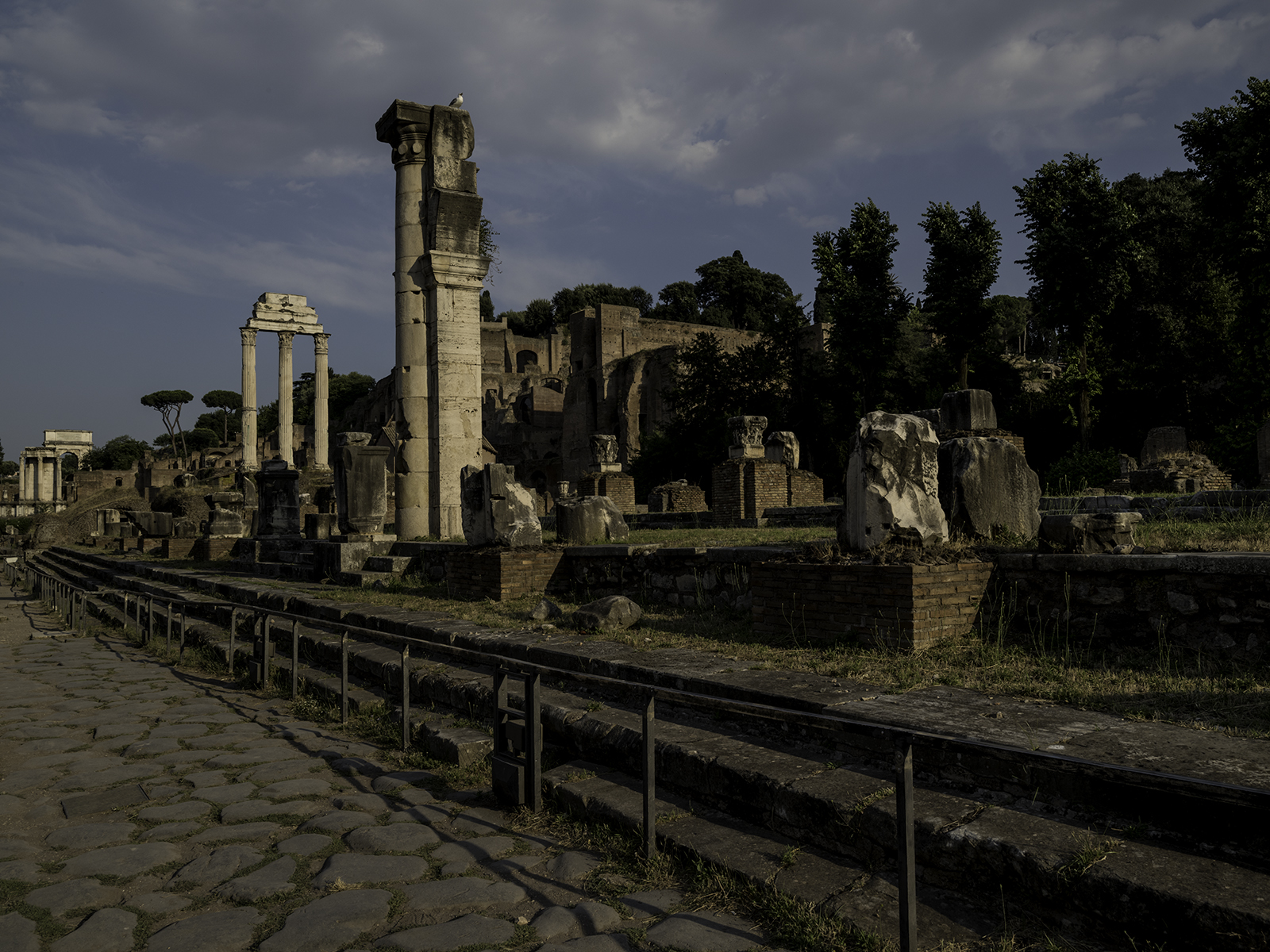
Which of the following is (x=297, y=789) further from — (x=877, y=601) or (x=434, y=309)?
(x=434, y=309)

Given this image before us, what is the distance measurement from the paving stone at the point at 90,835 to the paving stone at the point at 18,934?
71 centimetres

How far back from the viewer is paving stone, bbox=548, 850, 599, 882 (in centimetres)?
292

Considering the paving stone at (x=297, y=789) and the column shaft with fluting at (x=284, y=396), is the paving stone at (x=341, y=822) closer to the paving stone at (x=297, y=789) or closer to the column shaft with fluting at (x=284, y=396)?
the paving stone at (x=297, y=789)

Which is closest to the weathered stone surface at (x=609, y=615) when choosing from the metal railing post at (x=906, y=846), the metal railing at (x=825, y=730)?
the metal railing at (x=825, y=730)

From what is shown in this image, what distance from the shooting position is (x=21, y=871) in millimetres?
3051

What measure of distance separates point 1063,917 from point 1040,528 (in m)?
3.12

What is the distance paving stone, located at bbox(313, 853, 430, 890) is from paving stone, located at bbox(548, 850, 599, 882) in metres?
0.47

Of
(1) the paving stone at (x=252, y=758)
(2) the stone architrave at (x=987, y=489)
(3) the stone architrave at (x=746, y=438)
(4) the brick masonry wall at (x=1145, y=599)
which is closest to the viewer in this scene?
(4) the brick masonry wall at (x=1145, y=599)

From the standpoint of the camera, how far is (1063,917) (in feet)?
7.20

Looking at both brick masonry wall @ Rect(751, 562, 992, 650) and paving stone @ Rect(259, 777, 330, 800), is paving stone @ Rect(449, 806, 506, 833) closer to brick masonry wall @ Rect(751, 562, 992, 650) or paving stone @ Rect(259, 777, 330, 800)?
paving stone @ Rect(259, 777, 330, 800)

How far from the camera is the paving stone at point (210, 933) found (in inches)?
98.4

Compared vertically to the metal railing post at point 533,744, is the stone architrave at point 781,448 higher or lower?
higher

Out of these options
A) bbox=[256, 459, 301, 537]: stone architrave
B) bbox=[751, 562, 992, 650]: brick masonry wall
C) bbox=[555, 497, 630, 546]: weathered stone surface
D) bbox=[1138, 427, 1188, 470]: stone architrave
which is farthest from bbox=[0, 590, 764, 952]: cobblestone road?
bbox=[1138, 427, 1188, 470]: stone architrave

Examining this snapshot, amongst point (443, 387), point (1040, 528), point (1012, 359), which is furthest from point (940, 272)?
point (1040, 528)
